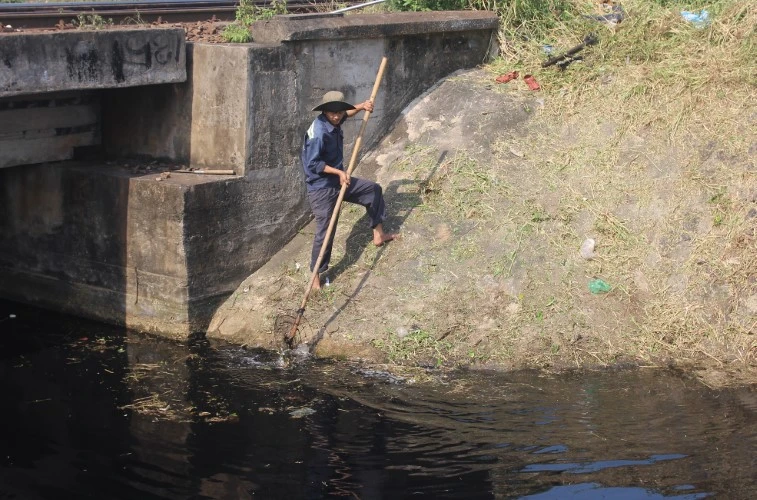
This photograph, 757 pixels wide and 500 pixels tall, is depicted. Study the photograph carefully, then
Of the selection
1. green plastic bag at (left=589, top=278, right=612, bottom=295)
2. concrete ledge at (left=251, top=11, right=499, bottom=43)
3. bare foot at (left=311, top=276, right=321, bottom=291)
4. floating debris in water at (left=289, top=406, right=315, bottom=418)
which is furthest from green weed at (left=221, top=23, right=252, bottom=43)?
green plastic bag at (left=589, top=278, right=612, bottom=295)

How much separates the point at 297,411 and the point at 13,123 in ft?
13.9

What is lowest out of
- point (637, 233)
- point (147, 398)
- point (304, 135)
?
point (147, 398)

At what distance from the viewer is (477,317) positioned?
29.3 ft

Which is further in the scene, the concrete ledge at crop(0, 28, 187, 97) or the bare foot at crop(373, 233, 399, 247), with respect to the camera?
the bare foot at crop(373, 233, 399, 247)

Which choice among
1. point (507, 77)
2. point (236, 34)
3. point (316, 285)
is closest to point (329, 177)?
point (316, 285)

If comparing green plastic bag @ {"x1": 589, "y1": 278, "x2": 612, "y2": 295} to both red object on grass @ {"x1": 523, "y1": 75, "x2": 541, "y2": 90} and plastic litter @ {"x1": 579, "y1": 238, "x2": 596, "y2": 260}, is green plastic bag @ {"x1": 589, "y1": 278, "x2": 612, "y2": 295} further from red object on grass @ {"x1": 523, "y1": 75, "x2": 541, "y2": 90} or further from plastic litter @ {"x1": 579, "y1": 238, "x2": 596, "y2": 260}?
red object on grass @ {"x1": 523, "y1": 75, "x2": 541, "y2": 90}

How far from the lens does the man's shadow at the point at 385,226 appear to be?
9.55 metres

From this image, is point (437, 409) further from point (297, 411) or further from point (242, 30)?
point (242, 30)

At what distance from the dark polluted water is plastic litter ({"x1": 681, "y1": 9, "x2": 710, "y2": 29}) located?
514cm

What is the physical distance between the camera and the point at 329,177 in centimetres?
929

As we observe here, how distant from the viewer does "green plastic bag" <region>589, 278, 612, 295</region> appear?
9.07 metres

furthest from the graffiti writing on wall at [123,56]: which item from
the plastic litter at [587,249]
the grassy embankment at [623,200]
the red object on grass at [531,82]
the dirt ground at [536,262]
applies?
the plastic litter at [587,249]

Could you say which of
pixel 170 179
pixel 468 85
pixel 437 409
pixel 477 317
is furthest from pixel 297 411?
pixel 468 85

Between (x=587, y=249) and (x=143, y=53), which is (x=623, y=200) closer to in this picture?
(x=587, y=249)
